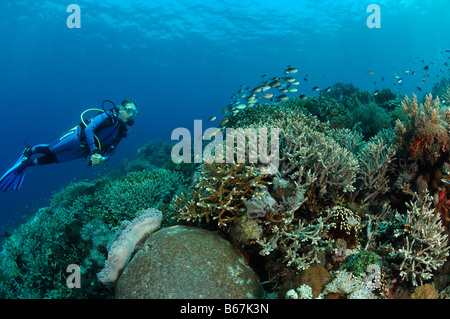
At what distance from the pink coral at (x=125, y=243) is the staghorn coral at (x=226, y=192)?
23.5 inches

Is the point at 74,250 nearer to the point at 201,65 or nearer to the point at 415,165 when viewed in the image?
the point at 415,165

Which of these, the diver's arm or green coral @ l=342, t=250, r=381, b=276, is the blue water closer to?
the diver's arm

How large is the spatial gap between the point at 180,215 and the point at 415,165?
462 centimetres

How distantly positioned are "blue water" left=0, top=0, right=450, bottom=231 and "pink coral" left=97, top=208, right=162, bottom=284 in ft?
44.4

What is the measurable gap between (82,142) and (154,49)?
64975mm

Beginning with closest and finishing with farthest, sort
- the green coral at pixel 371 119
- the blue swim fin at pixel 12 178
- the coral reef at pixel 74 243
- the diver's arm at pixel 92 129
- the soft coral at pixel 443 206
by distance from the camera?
the soft coral at pixel 443 206, the coral reef at pixel 74 243, the diver's arm at pixel 92 129, the blue swim fin at pixel 12 178, the green coral at pixel 371 119

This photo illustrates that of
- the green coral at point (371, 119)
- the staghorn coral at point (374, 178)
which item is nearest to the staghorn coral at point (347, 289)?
the staghorn coral at point (374, 178)

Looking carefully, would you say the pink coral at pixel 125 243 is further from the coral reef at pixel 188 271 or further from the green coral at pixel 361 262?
the green coral at pixel 361 262

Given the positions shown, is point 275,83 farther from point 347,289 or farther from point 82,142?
point 347,289

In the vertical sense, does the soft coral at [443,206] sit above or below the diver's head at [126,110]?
below

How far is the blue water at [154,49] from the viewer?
42281mm

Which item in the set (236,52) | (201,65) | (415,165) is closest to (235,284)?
(415,165)

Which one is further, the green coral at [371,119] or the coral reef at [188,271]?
the green coral at [371,119]

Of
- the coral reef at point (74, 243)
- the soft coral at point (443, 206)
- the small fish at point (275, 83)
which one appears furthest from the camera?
the small fish at point (275, 83)
